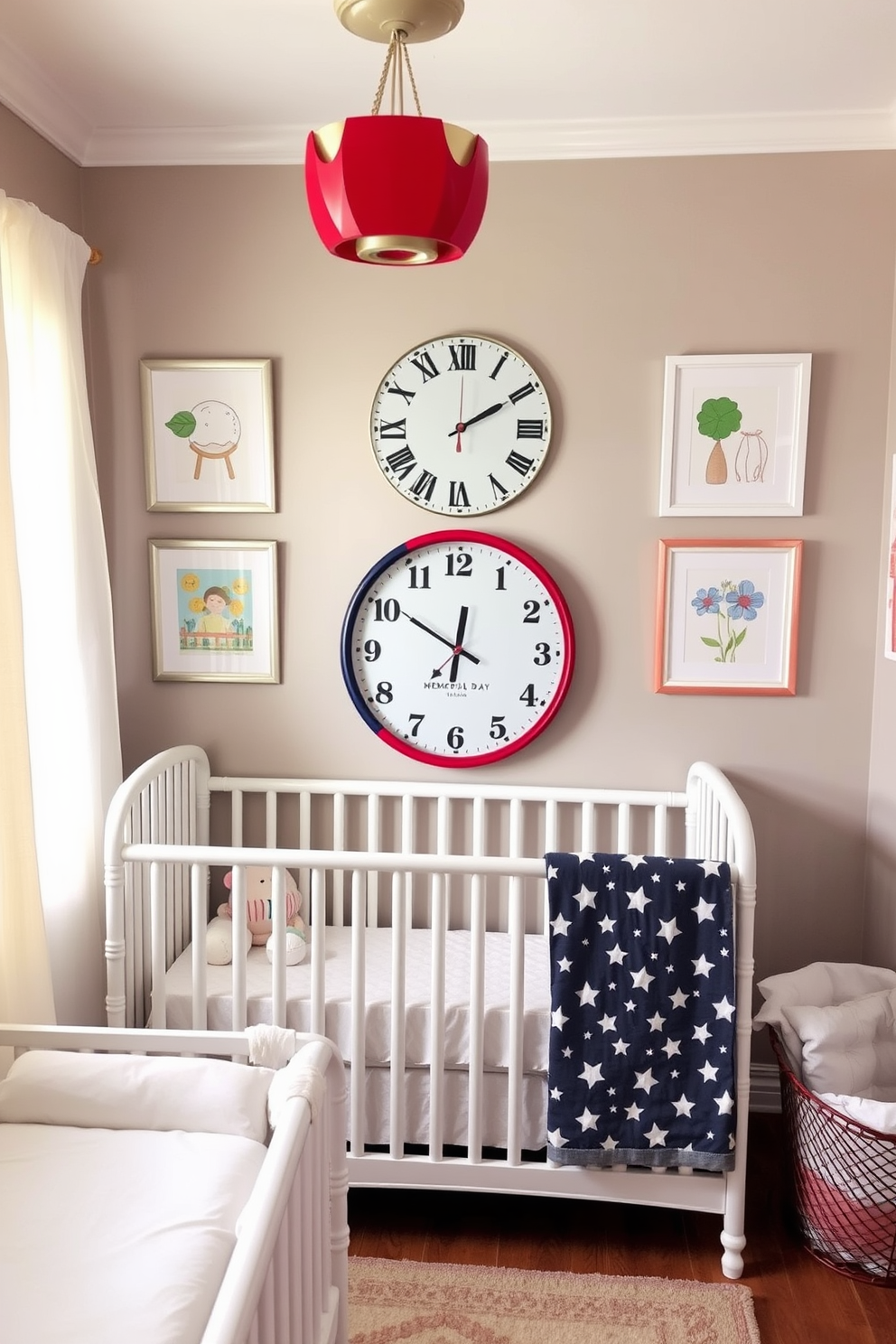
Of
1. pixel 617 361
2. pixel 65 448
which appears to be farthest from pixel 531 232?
pixel 65 448

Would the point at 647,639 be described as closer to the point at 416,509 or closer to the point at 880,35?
the point at 416,509

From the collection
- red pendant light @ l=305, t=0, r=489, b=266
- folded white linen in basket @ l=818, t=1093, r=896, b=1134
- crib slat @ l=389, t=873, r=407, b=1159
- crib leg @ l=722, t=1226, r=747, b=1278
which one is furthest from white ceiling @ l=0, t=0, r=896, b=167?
crib leg @ l=722, t=1226, r=747, b=1278

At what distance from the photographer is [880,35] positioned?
2.08 meters

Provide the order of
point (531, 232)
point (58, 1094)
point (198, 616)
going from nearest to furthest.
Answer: point (58, 1094) → point (531, 232) → point (198, 616)

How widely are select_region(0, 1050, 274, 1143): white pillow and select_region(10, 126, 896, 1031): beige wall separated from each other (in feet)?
4.04

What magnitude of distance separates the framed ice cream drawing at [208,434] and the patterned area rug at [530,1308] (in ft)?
5.74

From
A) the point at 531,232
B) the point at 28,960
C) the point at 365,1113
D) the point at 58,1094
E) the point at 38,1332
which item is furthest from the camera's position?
the point at 531,232

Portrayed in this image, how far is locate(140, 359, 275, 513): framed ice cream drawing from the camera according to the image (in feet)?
8.79

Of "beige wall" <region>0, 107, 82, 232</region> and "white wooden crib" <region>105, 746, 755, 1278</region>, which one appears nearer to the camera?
"white wooden crib" <region>105, 746, 755, 1278</region>

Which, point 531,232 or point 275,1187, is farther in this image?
point 531,232

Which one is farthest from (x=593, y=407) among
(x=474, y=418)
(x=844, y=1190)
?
(x=844, y=1190)

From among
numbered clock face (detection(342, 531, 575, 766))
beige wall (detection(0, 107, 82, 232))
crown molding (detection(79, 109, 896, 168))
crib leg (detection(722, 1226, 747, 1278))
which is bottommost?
crib leg (detection(722, 1226, 747, 1278))

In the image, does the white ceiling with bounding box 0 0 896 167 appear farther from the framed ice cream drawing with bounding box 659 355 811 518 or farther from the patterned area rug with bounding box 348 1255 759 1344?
the patterned area rug with bounding box 348 1255 759 1344

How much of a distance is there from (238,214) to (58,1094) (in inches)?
80.6
